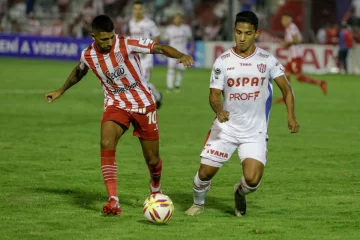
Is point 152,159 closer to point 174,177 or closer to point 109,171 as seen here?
Answer: point 109,171

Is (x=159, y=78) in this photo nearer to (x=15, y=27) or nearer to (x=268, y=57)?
(x=15, y=27)

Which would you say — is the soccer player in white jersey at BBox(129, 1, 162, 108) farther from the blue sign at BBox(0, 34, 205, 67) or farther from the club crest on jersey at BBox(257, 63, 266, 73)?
the blue sign at BBox(0, 34, 205, 67)

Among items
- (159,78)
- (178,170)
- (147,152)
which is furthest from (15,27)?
(147,152)

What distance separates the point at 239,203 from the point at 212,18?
33.9m

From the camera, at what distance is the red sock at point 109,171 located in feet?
31.3

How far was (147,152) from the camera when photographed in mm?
10156

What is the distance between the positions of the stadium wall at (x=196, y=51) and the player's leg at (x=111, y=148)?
27.9 meters

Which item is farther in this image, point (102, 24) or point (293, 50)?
point (293, 50)

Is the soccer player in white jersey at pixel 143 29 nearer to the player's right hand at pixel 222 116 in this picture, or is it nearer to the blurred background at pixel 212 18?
the player's right hand at pixel 222 116

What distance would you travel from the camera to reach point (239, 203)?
31.8 ft

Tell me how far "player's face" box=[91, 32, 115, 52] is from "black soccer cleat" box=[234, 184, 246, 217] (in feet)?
6.36

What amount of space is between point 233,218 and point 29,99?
618 inches

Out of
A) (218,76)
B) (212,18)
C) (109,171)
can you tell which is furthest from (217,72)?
(212,18)

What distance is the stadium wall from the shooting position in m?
37.6
